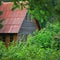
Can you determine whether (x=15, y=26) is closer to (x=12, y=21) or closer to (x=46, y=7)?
(x=12, y=21)

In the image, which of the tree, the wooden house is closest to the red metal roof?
the wooden house

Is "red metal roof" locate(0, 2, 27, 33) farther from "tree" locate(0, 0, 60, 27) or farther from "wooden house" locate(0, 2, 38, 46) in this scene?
"tree" locate(0, 0, 60, 27)

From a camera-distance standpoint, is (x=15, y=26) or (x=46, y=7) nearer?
(x=46, y=7)

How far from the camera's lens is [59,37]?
8.45 feet

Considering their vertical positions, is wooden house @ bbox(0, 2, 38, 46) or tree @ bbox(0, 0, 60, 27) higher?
tree @ bbox(0, 0, 60, 27)

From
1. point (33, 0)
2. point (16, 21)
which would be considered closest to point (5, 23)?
point (16, 21)

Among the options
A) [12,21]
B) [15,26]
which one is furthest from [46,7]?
[12,21]

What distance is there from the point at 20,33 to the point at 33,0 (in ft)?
99.4

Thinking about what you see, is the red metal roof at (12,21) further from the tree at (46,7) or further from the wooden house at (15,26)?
the tree at (46,7)

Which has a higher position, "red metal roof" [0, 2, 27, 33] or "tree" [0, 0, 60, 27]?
"tree" [0, 0, 60, 27]

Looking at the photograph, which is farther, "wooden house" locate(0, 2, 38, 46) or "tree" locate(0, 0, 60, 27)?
"wooden house" locate(0, 2, 38, 46)

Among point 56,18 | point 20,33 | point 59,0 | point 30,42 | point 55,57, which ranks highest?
point 59,0

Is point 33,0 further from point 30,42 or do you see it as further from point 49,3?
point 30,42

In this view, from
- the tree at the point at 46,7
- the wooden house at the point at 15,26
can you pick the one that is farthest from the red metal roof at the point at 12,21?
the tree at the point at 46,7
